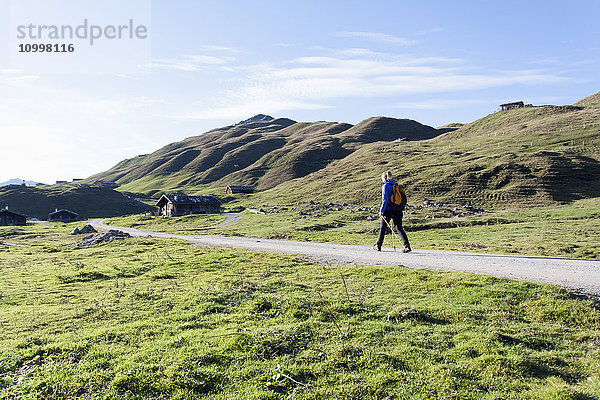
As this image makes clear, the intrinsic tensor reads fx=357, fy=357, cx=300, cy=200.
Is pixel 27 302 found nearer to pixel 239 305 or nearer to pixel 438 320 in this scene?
pixel 239 305

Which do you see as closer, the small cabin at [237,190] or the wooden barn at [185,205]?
the wooden barn at [185,205]

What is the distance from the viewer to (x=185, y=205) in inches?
4235

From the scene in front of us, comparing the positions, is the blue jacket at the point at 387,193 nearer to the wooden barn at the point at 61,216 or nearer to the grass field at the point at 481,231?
the grass field at the point at 481,231

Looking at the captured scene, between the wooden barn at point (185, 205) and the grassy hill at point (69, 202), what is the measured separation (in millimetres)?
64469

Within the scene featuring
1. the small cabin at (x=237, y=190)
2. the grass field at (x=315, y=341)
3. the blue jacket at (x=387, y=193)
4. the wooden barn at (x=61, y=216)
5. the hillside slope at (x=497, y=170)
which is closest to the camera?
the grass field at (x=315, y=341)

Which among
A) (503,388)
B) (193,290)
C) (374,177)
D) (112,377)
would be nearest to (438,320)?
(503,388)

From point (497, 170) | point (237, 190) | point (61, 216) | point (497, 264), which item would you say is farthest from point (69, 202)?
point (497, 264)

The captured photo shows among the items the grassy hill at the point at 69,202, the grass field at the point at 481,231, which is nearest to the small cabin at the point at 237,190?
the grassy hill at the point at 69,202

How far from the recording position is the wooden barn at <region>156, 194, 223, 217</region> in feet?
349

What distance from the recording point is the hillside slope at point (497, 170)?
72000mm

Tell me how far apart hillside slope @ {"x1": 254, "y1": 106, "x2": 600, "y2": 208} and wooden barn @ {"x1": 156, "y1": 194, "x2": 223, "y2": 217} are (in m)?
20.6

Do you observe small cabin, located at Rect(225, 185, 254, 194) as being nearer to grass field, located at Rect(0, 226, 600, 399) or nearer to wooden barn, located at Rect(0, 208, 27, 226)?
wooden barn, located at Rect(0, 208, 27, 226)

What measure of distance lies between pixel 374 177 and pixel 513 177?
119ft

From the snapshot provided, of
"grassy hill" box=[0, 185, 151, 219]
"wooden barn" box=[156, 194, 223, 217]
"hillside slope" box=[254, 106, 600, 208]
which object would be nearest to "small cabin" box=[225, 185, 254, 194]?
"hillside slope" box=[254, 106, 600, 208]
